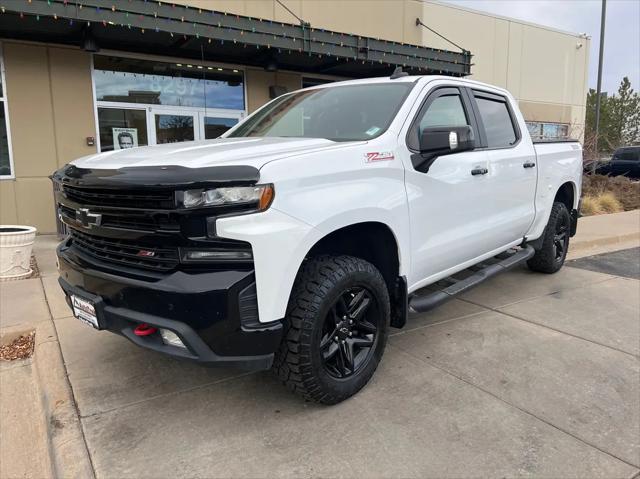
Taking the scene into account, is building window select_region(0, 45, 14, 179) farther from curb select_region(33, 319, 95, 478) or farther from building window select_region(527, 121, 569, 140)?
building window select_region(527, 121, 569, 140)

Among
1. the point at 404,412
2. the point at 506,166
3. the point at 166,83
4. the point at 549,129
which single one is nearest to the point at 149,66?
the point at 166,83

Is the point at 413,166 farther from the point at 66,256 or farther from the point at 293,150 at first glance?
the point at 66,256

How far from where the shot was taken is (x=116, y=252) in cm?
277

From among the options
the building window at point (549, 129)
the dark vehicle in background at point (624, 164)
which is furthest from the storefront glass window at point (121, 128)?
the dark vehicle in background at point (624, 164)

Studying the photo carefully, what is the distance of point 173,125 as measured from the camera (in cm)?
1064

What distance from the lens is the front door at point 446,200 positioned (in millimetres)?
3465

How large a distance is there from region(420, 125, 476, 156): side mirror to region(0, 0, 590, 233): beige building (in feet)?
20.8

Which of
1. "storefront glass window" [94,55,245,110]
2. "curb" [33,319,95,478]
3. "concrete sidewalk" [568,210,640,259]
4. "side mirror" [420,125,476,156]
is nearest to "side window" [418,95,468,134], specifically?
"side mirror" [420,125,476,156]

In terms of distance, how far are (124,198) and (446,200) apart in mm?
2204

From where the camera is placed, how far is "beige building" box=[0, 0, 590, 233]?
8.36 m

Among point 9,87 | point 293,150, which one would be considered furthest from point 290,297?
point 9,87

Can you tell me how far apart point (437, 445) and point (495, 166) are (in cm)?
251

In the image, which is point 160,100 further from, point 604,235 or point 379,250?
point 604,235

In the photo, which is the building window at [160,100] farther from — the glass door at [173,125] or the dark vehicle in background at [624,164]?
the dark vehicle in background at [624,164]
